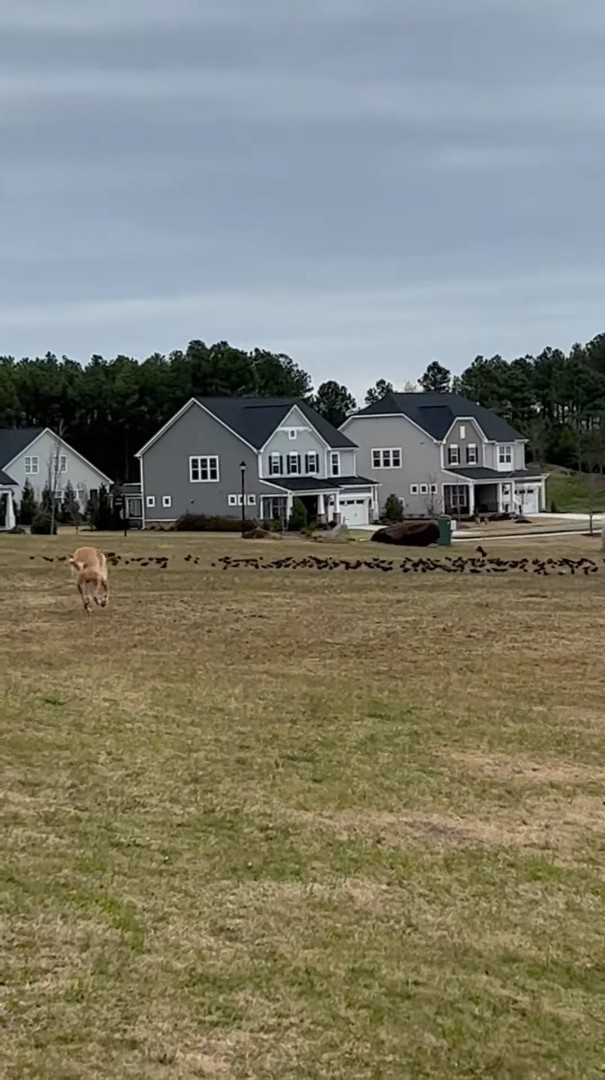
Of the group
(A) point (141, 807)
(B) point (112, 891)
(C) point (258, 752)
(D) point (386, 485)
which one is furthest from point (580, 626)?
(D) point (386, 485)

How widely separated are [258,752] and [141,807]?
1.86 metres

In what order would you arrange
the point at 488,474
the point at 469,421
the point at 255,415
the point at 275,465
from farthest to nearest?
the point at 469,421 < the point at 488,474 < the point at 255,415 < the point at 275,465

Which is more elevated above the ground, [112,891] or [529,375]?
[529,375]

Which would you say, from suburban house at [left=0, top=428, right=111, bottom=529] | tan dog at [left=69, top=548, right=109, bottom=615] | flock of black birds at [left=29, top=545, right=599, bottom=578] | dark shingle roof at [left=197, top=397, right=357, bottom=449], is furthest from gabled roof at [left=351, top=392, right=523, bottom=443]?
tan dog at [left=69, top=548, right=109, bottom=615]

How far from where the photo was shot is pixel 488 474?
77.0 meters

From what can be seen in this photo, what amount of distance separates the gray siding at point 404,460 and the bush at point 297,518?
1315 centimetres

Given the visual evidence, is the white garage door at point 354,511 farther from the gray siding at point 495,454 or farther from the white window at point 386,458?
the gray siding at point 495,454

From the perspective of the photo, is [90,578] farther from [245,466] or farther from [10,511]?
[10,511]

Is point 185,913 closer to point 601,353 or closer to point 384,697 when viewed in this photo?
point 384,697

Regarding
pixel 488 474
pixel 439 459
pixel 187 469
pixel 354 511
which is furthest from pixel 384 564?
pixel 488 474

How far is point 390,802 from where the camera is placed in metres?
8.95

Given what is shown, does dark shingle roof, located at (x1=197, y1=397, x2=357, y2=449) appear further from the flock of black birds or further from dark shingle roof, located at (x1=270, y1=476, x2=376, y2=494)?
the flock of black birds

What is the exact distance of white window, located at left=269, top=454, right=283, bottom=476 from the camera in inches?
2717

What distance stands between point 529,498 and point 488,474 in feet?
12.9
